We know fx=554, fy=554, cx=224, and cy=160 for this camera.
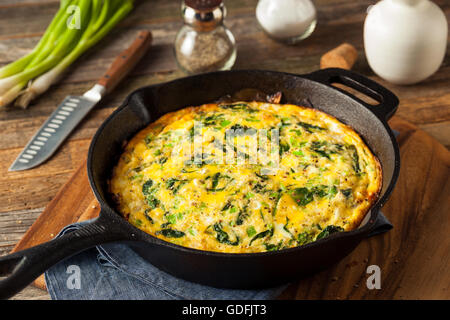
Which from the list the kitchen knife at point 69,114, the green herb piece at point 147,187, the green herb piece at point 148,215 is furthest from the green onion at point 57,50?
the green herb piece at point 148,215

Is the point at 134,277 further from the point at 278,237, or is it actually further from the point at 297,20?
the point at 297,20

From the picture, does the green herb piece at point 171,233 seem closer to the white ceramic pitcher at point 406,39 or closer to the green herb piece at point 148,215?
the green herb piece at point 148,215

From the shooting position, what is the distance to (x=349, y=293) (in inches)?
88.8

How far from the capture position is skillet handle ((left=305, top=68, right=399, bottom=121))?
259 cm

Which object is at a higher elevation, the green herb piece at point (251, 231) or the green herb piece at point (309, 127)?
the green herb piece at point (309, 127)

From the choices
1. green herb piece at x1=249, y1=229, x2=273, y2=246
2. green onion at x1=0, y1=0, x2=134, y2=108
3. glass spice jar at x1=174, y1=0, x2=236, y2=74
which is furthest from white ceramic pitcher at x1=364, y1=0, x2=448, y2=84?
green onion at x1=0, y1=0, x2=134, y2=108

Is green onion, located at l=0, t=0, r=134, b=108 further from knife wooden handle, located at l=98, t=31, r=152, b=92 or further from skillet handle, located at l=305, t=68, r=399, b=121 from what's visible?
skillet handle, located at l=305, t=68, r=399, b=121

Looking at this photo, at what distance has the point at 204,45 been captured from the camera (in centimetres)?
359

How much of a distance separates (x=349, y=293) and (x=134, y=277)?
0.89 metres

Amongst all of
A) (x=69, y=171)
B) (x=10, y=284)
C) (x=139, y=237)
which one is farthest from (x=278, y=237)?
(x=69, y=171)

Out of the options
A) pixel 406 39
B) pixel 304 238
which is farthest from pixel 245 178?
pixel 406 39

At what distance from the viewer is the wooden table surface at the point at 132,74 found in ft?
9.68

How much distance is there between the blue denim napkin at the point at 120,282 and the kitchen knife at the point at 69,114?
0.85 meters

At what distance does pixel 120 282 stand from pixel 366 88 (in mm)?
1493
